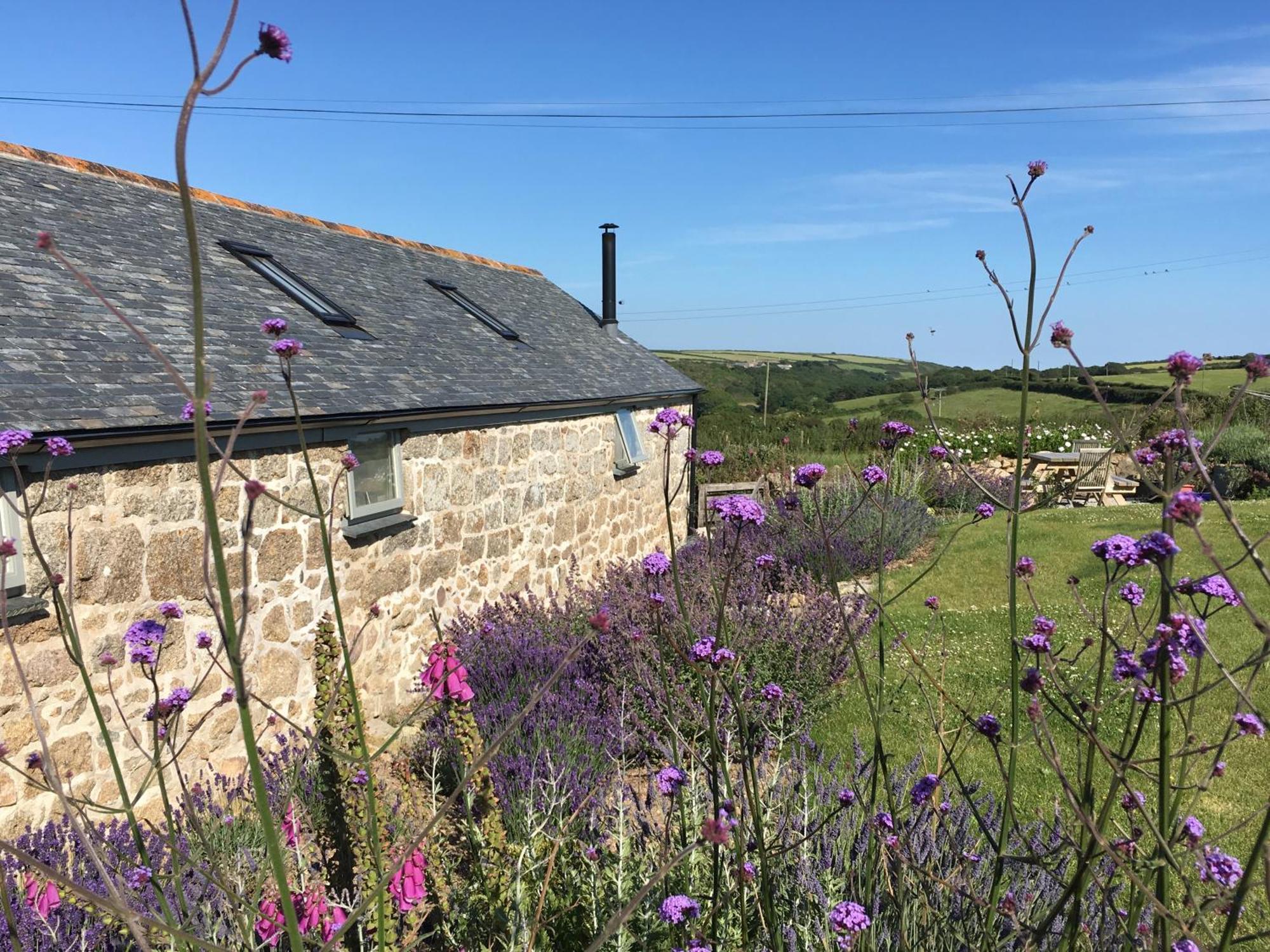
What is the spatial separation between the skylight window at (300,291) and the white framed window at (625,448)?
143 inches

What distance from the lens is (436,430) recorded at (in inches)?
282

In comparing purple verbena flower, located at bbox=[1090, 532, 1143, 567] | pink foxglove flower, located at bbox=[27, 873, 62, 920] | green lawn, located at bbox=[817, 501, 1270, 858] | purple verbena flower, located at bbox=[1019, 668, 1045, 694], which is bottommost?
green lawn, located at bbox=[817, 501, 1270, 858]

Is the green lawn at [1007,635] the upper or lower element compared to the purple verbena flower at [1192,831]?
lower

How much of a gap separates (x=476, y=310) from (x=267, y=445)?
575cm

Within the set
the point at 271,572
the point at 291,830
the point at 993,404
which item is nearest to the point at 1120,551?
the point at 291,830

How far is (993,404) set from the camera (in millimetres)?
29234

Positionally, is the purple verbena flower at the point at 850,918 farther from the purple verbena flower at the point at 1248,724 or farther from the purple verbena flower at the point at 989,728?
the purple verbena flower at the point at 1248,724

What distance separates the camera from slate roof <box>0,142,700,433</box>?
15.7ft

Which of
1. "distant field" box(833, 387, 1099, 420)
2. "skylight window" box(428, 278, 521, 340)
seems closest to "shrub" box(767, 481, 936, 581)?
"skylight window" box(428, 278, 521, 340)

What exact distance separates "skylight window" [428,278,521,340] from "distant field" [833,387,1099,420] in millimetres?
14831

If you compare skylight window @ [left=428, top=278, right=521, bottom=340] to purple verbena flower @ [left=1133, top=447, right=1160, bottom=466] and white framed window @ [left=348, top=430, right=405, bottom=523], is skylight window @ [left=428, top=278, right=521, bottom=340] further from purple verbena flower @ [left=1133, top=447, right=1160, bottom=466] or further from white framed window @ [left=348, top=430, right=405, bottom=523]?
purple verbena flower @ [left=1133, top=447, right=1160, bottom=466]

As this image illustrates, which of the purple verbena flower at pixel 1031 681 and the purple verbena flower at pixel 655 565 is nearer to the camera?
the purple verbena flower at pixel 1031 681

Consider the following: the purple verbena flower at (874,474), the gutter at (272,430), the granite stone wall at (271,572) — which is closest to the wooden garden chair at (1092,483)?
the granite stone wall at (271,572)

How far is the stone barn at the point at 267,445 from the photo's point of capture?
4.43m
